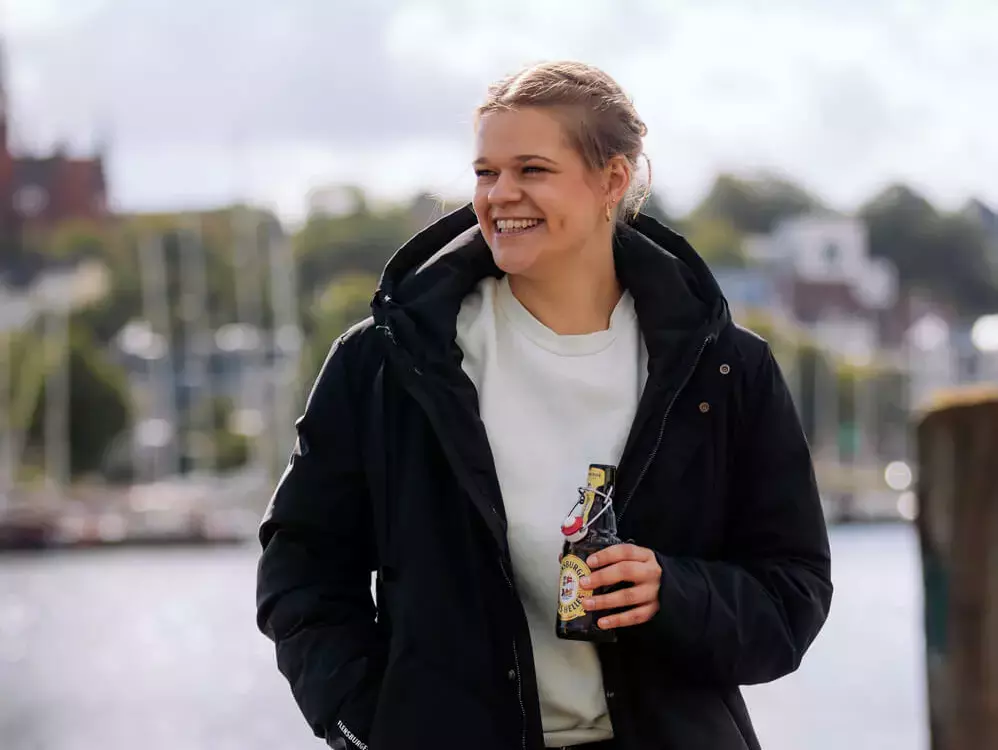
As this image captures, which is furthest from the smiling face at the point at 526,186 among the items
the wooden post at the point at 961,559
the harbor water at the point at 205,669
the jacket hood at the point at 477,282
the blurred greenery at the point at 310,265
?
the blurred greenery at the point at 310,265

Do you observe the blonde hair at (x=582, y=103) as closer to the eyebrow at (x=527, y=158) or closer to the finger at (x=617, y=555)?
the eyebrow at (x=527, y=158)

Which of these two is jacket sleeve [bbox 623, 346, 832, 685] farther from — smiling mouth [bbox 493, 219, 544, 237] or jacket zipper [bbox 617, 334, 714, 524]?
smiling mouth [bbox 493, 219, 544, 237]

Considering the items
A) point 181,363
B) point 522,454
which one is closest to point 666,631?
point 522,454

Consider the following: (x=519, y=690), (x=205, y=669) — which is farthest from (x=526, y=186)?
(x=205, y=669)

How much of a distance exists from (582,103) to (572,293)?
0.91 ft

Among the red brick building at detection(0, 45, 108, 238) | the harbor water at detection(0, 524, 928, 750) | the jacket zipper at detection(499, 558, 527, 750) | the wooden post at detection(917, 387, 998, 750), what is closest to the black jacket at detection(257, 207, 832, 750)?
the jacket zipper at detection(499, 558, 527, 750)

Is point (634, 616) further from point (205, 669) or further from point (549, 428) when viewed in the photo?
point (205, 669)

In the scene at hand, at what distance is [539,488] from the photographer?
2.58 metres

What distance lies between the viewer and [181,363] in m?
65.7

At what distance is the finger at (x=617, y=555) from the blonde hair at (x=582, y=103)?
1.77 feet

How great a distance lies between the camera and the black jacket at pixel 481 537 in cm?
249

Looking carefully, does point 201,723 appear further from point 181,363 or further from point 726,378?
point 181,363

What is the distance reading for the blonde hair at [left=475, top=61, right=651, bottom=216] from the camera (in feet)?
8.50

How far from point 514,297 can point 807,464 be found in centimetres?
48
